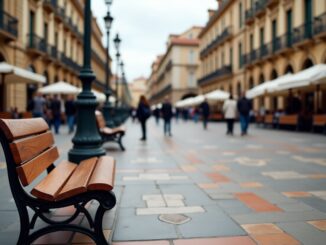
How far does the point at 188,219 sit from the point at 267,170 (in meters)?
3.00

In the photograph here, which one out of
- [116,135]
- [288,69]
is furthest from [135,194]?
[288,69]

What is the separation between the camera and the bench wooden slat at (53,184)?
2343 mm

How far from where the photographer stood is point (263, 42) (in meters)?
28.3

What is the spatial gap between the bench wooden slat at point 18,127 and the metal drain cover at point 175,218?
1384 millimetres

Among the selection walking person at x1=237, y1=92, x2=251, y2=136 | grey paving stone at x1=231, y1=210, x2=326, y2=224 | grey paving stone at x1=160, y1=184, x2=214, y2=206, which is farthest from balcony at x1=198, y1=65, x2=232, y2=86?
grey paving stone at x1=231, y1=210, x2=326, y2=224

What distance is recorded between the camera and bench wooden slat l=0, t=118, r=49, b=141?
7.55 ft

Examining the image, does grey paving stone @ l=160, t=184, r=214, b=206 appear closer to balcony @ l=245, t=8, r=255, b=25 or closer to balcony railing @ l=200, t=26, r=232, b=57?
balcony @ l=245, t=8, r=255, b=25

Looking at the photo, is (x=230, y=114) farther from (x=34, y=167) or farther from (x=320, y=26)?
(x=34, y=167)

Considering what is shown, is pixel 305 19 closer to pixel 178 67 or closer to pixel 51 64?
pixel 51 64

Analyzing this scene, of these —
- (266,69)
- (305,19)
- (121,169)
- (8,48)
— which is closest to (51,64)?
(8,48)

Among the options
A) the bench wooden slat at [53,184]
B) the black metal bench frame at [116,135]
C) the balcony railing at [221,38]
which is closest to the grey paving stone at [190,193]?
the bench wooden slat at [53,184]

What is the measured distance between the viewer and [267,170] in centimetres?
579

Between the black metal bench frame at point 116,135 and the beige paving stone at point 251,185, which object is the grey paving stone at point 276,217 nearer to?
the beige paving stone at point 251,185

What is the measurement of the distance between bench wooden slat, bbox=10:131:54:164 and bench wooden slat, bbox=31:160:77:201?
0.22 m
